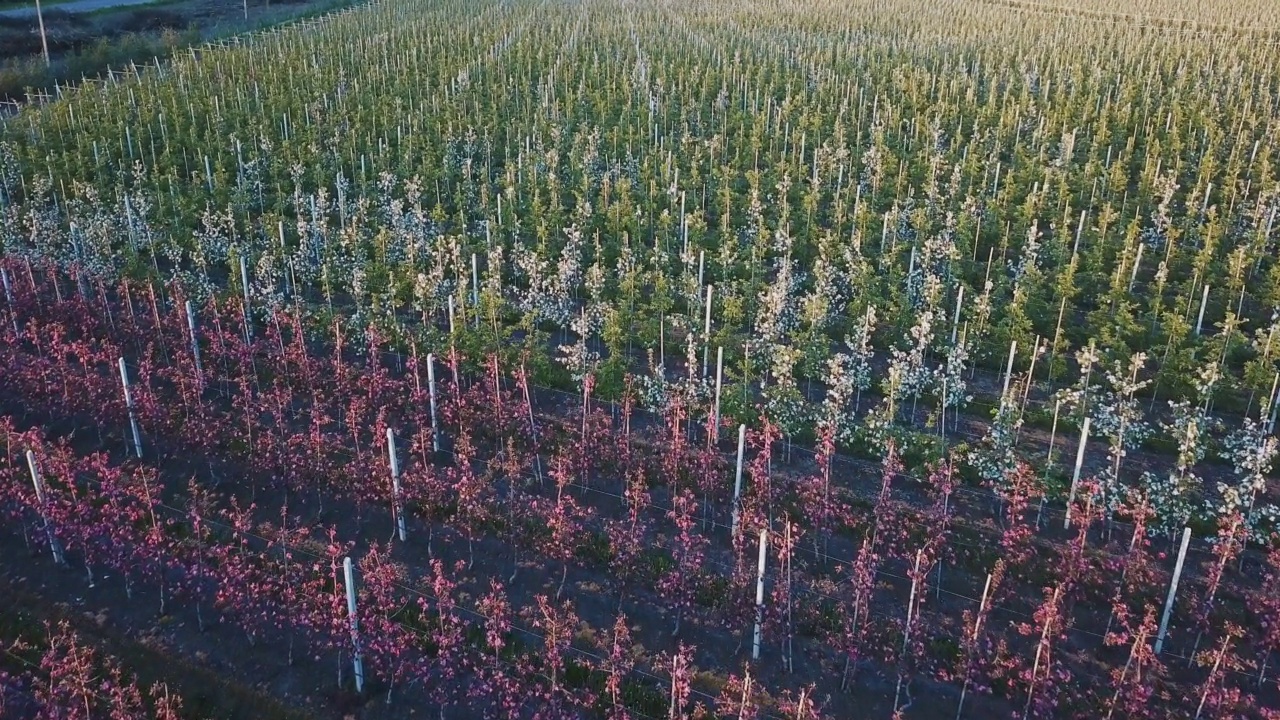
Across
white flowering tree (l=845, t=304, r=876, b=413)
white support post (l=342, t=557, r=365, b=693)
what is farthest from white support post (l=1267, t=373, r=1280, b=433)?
white support post (l=342, t=557, r=365, b=693)

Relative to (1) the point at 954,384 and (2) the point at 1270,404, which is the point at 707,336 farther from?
(2) the point at 1270,404

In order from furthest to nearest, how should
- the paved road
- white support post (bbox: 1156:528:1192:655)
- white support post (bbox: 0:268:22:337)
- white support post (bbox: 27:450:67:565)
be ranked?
1. the paved road
2. white support post (bbox: 0:268:22:337)
3. white support post (bbox: 27:450:67:565)
4. white support post (bbox: 1156:528:1192:655)

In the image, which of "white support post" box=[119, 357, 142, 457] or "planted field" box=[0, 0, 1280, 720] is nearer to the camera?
"planted field" box=[0, 0, 1280, 720]

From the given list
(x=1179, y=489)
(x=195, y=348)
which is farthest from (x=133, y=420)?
(x=1179, y=489)

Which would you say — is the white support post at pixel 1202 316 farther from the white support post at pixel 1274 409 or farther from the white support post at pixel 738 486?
the white support post at pixel 738 486

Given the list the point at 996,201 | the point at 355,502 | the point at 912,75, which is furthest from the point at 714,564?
the point at 912,75

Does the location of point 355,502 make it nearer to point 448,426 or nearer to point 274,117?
point 448,426

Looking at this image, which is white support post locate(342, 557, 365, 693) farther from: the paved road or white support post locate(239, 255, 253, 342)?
the paved road
